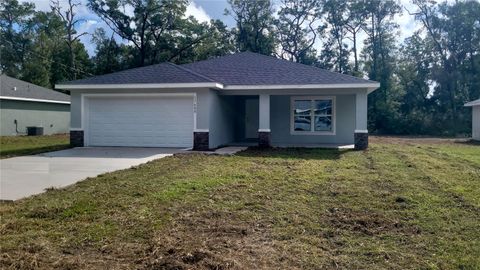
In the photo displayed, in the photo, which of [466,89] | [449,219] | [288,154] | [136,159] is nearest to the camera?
[449,219]

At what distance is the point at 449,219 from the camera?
16.7ft

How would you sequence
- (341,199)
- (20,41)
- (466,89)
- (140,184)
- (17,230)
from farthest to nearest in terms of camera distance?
(20,41)
(466,89)
(140,184)
(341,199)
(17,230)

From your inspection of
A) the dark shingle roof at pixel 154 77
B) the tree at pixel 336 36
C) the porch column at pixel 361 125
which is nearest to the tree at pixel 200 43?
the tree at pixel 336 36

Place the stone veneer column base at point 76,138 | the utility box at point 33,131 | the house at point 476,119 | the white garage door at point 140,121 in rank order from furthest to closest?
the house at point 476,119 < the utility box at point 33,131 < the stone veneer column base at point 76,138 < the white garage door at point 140,121

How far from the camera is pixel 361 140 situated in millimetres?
14547

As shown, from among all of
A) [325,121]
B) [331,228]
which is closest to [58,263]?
[331,228]

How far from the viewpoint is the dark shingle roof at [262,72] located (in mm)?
14995

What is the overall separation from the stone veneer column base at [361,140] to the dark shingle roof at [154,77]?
19.2ft

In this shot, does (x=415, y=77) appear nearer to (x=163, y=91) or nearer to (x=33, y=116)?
(x=163, y=91)

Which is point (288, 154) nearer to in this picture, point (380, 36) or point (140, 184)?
point (140, 184)

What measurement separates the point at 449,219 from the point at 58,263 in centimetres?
464

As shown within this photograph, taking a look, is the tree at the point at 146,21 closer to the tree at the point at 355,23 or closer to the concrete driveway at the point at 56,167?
the tree at the point at 355,23

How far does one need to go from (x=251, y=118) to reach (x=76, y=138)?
8364 millimetres

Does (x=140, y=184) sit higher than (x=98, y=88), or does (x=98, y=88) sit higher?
(x=98, y=88)
